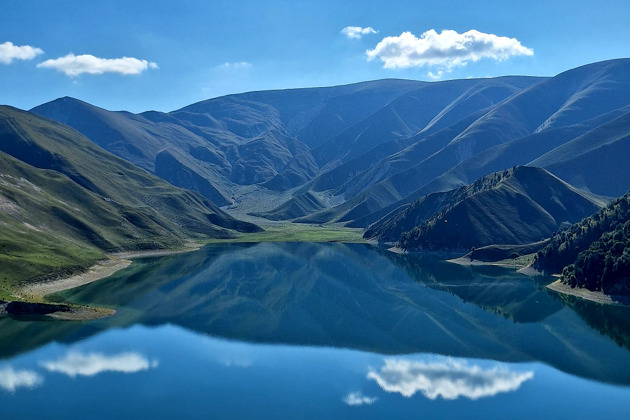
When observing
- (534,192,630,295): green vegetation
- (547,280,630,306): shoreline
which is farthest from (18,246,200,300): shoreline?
(534,192,630,295): green vegetation

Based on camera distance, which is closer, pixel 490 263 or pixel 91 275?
pixel 91 275

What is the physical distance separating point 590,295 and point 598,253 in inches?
398

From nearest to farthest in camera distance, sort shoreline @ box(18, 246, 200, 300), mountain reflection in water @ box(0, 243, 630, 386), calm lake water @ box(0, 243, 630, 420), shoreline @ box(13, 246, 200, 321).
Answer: calm lake water @ box(0, 243, 630, 420) → mountain reflection in water @ box(0, 243, 630, 386) → shoreline @ box(13, 246, 200, 321) → shoreline @ box(18, 246, 200, 300)

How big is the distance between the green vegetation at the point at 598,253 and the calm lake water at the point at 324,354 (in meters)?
7.05

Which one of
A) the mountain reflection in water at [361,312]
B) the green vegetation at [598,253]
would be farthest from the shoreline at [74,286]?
the green vegetation at [598,253]

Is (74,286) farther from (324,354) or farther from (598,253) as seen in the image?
(598,253)

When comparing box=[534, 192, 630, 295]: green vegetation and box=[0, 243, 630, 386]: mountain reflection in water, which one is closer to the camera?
box=[0, 243, 630, 386]: mountain reflection in water

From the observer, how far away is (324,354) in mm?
82000

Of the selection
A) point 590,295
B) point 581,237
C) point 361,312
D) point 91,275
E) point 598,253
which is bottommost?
point 361,312

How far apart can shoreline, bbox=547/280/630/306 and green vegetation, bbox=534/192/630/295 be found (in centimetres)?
114

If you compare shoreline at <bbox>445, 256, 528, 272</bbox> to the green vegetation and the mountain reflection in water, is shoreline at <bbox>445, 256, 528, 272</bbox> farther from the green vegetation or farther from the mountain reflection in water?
the green vegetation

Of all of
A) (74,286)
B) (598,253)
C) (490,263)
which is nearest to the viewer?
(598,253)

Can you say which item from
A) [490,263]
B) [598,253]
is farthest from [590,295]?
[490,263]

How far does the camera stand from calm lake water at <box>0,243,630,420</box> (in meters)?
61.1
